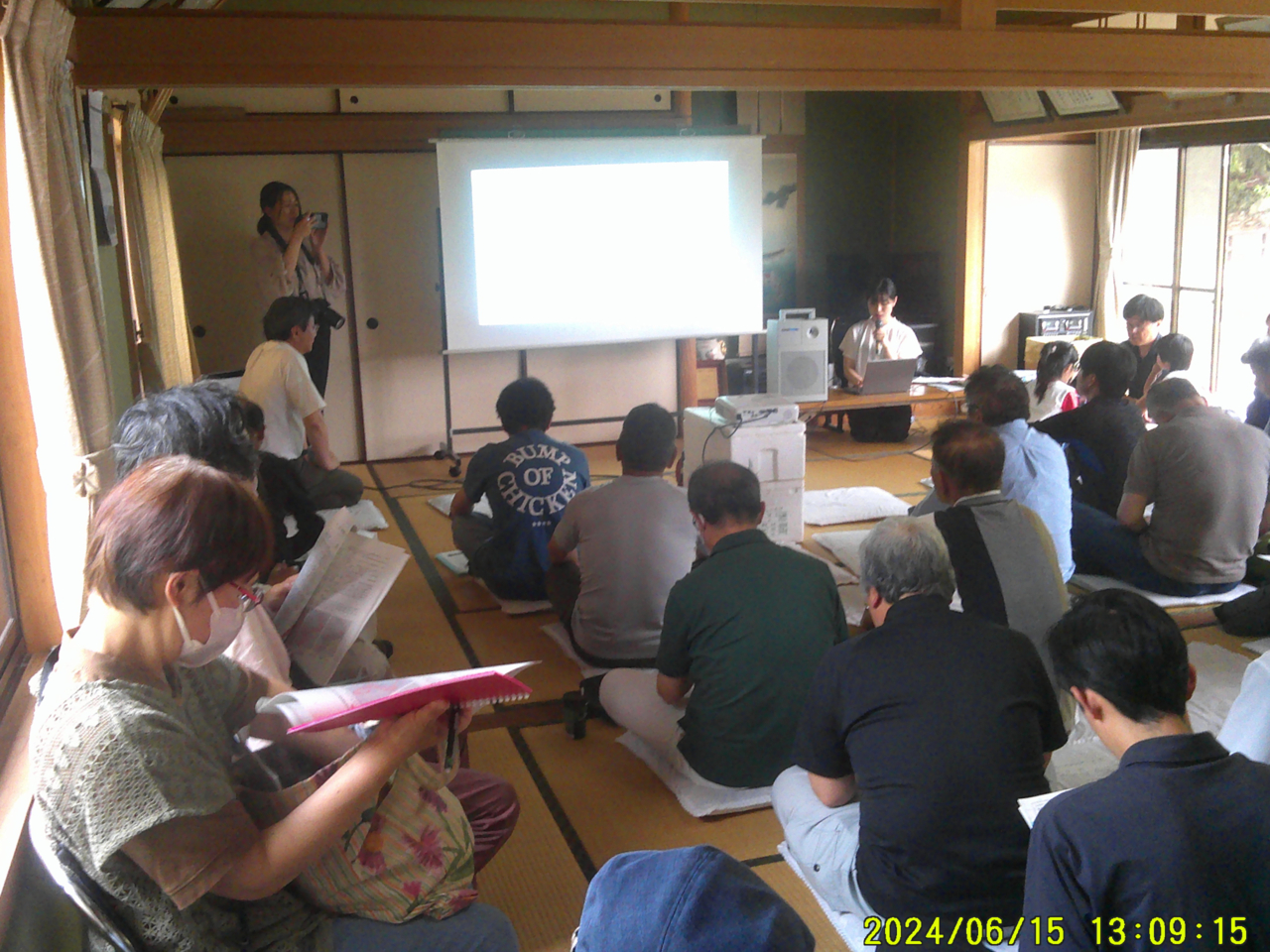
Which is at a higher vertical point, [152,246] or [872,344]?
[152,246]

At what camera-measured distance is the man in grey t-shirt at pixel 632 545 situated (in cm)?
311

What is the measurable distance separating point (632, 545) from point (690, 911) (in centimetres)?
227

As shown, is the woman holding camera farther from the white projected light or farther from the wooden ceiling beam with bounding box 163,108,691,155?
the white projected light

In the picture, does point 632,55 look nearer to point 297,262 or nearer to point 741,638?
point 741,638

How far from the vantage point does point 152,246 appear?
446cm

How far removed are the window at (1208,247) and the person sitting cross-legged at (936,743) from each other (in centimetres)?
597

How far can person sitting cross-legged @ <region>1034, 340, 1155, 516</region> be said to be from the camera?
13.3ft

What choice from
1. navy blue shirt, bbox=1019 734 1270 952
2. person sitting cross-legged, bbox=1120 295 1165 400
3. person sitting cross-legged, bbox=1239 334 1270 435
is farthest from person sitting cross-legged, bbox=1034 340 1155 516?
navy blue shirt, bbox=1019 734 1270 952

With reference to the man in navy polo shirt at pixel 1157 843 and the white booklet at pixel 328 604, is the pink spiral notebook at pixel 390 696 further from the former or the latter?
the man in navy polo shirt at pixel 1157 843

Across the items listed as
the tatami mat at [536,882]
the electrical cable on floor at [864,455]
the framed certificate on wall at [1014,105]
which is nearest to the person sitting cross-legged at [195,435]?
the tatami mat at [536,882]

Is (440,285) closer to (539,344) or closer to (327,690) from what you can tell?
(539,344)

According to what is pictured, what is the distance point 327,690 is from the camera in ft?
4.67

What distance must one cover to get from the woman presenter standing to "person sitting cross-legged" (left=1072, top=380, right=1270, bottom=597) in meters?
2.68

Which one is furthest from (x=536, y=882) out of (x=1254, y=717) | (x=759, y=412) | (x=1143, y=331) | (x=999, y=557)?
(x=1143, y=331)
